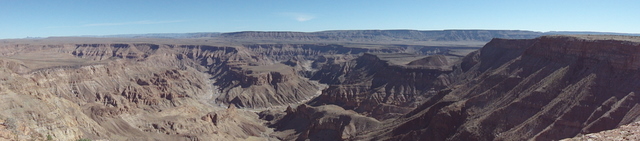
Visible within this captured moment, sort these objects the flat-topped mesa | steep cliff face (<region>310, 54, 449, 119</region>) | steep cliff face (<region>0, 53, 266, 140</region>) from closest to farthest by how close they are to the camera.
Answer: the flat-topped mesa, steep cliff face (<region>0, 53, 266, 140</region>), steep cliff face (<region>310, 54, 449, 119</region>)

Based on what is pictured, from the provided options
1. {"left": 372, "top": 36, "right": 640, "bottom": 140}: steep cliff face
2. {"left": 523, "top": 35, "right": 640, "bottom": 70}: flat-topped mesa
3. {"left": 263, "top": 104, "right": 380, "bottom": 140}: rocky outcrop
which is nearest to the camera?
{"left": 372, "top": 36, "right": 640, "bottom": 140}: steep cliff face

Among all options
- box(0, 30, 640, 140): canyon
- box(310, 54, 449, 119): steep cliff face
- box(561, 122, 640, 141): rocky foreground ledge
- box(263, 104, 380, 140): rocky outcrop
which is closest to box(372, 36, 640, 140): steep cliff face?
box(0, 30, 640, 140): canyon

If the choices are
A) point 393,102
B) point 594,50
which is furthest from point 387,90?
point 594,50

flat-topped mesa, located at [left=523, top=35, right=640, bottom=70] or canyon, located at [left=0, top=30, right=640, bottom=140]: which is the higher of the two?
flat-topped mesa, located at [left=523, top=35, right=640, bottom=70]

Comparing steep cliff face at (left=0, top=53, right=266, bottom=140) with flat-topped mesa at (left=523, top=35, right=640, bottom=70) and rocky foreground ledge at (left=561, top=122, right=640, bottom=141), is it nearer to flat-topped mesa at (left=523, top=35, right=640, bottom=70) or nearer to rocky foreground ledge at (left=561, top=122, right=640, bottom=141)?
rocky foreground ledge at (left=561, top=122, right=640, bottom=141)

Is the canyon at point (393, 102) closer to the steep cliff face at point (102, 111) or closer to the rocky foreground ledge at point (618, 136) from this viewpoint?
the steep cliff face at point (102, 111)

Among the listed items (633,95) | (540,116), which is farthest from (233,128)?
(633,95)

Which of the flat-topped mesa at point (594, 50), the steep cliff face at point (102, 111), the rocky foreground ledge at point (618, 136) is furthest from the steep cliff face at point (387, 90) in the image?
the rocky foreground ledge at point (618, 136)

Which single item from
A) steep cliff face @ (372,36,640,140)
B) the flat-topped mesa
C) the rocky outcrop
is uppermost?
the flat-topped mesa
